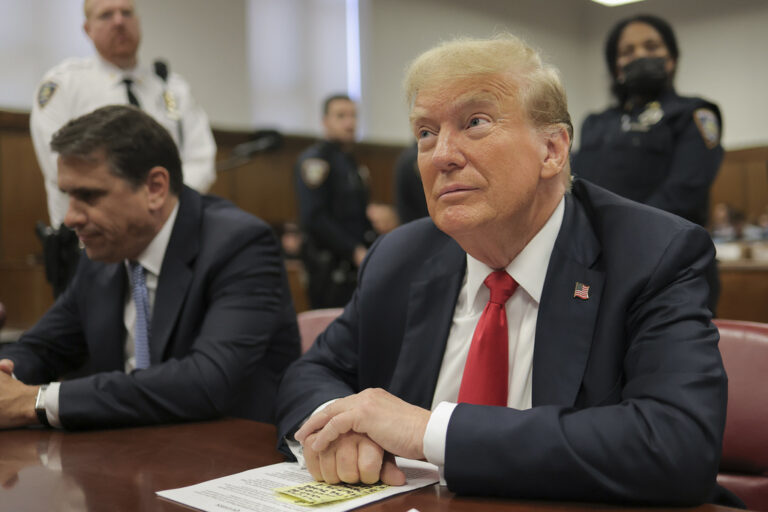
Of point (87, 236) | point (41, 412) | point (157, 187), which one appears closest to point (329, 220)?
point (157, 187)

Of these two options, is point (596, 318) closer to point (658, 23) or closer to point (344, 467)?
point (344, 467)

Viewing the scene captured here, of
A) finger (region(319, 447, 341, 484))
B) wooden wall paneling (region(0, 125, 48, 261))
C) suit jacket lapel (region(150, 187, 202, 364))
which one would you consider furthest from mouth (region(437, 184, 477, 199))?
wooden wall paneling (region(0, 125, 48, 261))

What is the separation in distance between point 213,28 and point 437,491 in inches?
318

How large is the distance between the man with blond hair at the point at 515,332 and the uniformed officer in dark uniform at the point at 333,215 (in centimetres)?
319

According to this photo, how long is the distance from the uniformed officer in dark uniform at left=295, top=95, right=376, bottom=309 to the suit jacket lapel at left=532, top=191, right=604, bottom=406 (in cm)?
340

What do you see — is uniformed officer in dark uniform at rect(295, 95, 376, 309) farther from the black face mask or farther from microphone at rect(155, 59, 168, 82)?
the black face mask

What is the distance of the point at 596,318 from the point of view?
4.22 ft

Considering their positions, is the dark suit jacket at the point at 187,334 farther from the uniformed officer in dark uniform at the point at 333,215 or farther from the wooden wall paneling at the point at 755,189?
the wooden wall paneling at the point at 755,189

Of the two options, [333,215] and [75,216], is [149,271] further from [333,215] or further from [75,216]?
[333,215]

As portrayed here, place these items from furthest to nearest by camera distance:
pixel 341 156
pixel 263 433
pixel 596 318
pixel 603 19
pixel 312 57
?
pixel 603 19 < pixel 312 57 < pixel 341 156 < pixel 263 433 < pixel 596 318

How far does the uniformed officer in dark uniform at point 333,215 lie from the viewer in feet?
15.9

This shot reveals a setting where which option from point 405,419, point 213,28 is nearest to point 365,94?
point 213,28

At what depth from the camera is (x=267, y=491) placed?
1.08 metres

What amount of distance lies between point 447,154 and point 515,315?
319 millimetres
